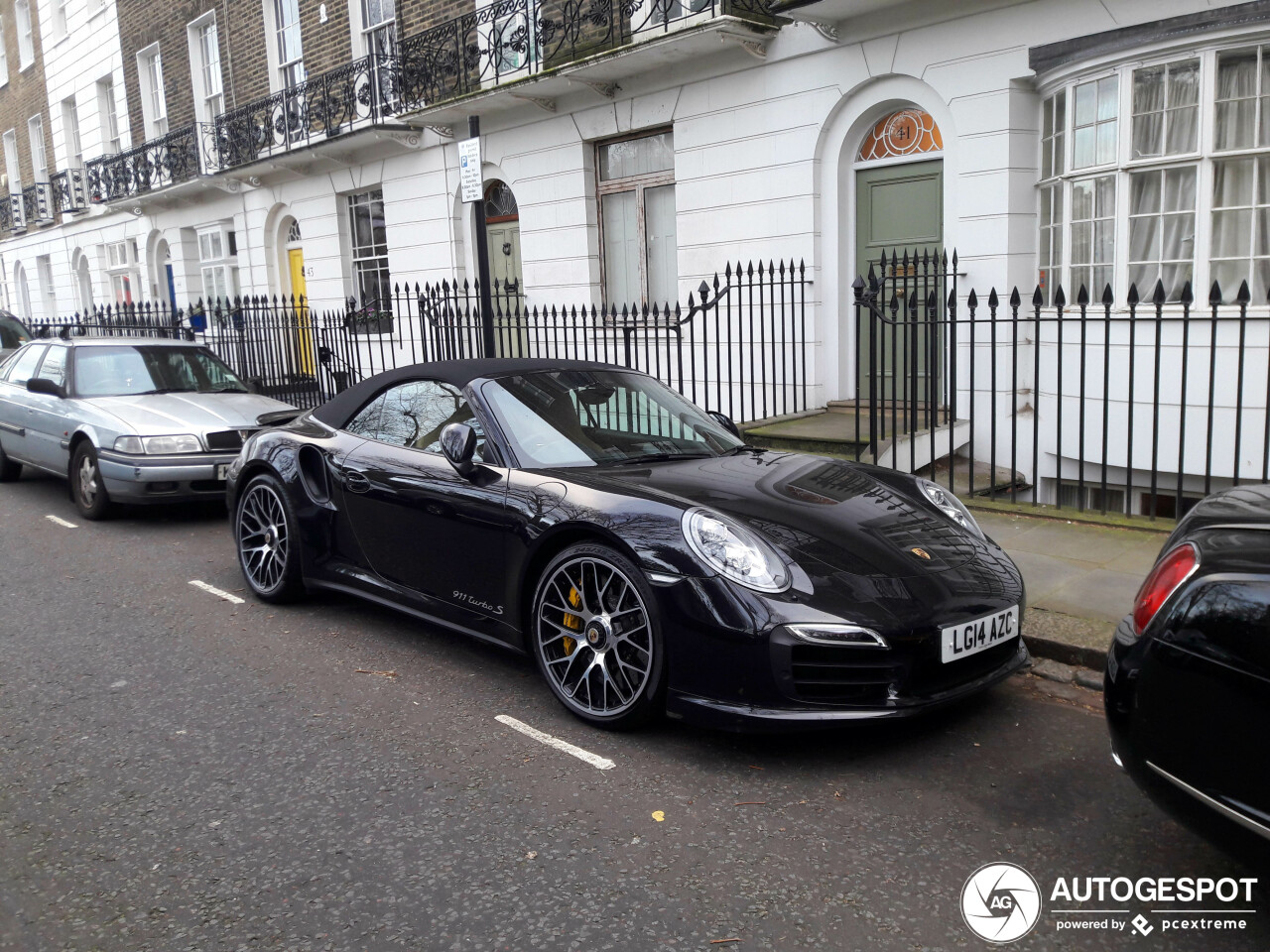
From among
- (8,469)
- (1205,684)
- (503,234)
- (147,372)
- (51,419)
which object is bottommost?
(8,469)

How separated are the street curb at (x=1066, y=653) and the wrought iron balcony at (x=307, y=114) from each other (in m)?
12.7

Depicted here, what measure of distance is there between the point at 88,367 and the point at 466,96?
6.18 metres

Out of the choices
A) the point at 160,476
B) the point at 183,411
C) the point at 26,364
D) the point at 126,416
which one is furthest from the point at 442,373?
the point at 26,364

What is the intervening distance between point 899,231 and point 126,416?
284 inches

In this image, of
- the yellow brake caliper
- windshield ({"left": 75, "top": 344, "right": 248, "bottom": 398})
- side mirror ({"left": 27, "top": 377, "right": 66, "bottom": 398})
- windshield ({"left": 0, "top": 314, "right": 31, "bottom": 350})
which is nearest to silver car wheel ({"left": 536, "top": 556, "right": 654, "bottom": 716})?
the yellow brake caliper

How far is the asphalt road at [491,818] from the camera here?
280cm

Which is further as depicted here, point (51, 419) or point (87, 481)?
point (51, 419)

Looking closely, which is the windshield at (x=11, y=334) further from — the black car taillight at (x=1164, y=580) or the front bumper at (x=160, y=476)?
the black car taillight at (x=1164, y=580)

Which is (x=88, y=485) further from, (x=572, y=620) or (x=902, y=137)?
(x=902, y=137)

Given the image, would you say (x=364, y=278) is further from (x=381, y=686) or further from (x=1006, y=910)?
(x=1006, y=910)

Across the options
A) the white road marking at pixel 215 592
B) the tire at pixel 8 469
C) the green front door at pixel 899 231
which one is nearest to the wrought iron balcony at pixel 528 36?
the green front door at pixel 899 231

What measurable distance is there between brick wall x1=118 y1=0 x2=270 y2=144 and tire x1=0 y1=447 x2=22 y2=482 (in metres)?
10.1

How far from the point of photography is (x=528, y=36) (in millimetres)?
12375

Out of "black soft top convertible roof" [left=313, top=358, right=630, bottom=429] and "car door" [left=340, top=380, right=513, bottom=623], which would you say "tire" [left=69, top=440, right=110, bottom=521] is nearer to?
"black soft top convertible roof" [left=313, top=358, right=630, bottom=429]
